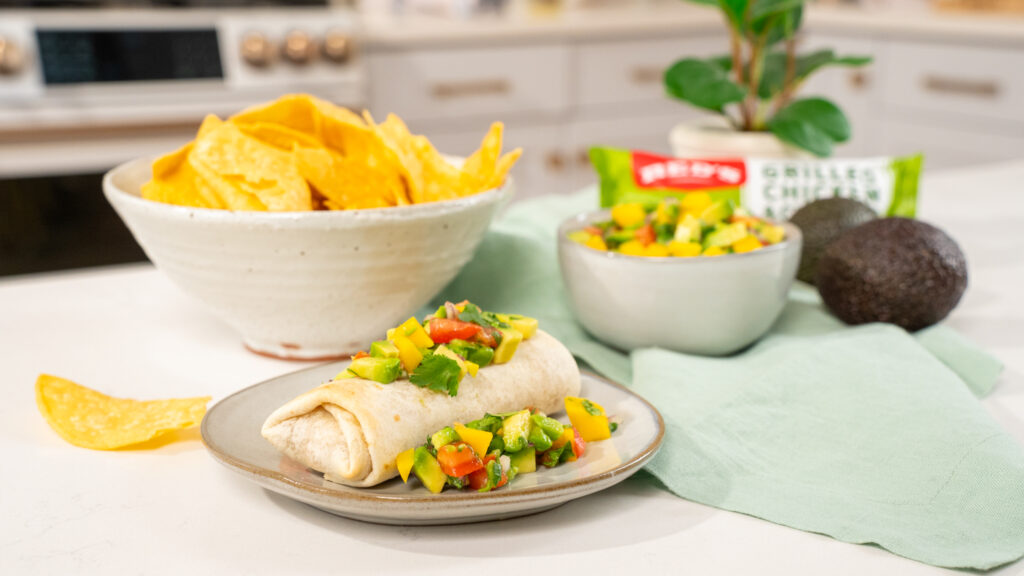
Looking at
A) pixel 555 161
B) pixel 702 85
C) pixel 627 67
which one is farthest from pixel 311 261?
pixel 627 67

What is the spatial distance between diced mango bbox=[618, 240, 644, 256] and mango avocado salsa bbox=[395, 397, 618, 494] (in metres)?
0.25

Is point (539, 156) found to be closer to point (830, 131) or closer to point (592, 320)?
point (830, 131)

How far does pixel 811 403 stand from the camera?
762mm

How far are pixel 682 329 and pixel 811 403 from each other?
0.51ft

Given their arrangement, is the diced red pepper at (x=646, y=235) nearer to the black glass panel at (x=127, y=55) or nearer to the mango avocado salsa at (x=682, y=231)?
the mango avocado salsa at (x=682, y=231)

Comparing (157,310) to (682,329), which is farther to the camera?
(157,310)

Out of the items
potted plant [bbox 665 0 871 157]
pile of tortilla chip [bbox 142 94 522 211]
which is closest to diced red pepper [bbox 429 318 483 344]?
pile of tortilla chip [bbox 142 94 522 211]

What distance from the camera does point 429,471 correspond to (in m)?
0.60

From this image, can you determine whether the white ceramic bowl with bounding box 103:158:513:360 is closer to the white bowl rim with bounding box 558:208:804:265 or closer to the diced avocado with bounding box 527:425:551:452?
the white bowl rim with bounding box 558:208:804:265

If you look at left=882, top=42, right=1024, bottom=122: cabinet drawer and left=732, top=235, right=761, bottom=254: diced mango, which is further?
left=882, top=42, right=1024, bottom=122: cabinet drawer

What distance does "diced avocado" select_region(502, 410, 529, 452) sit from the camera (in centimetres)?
62

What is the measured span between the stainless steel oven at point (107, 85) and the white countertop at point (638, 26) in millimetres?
281

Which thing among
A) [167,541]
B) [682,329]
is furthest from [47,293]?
[682,329]

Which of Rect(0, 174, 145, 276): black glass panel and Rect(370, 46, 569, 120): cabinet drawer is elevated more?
Rect(370, 46, 569, 120): cabinet drawer
